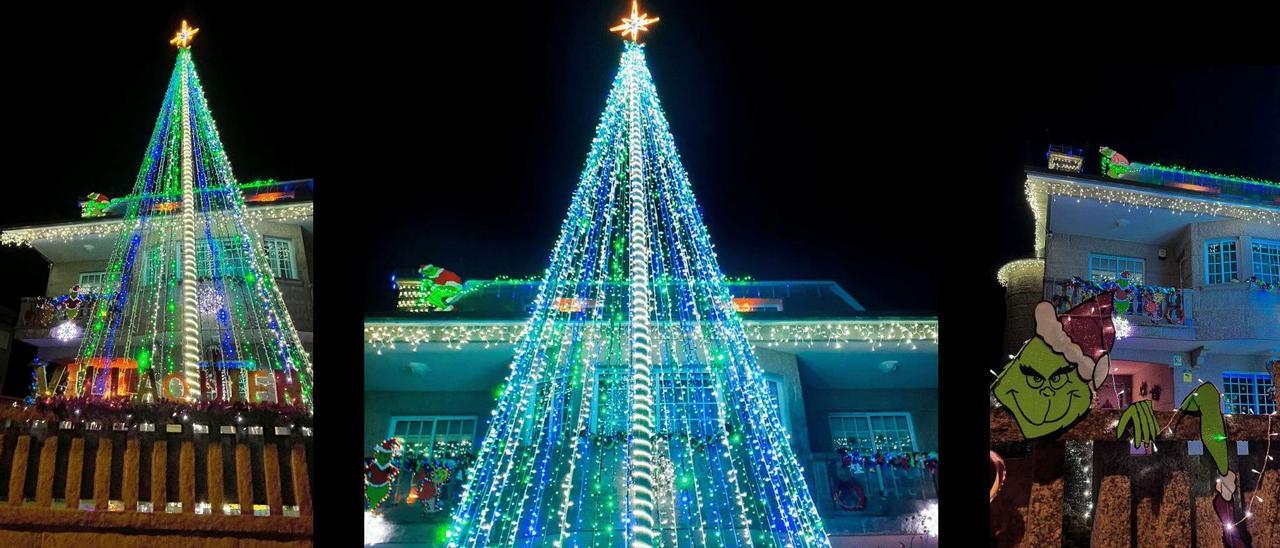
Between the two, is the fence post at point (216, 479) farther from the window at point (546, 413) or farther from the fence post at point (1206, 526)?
the fence post at point (1206, 526)

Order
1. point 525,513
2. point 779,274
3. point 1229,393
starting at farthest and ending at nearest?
point 1229,393 < point 779,274 < point 525,513

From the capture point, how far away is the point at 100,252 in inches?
202

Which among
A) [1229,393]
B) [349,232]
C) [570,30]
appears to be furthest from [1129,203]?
[349,232]

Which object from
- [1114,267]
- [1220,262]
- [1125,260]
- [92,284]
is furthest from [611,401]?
[1220,262]

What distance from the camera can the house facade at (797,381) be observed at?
5.31 meters

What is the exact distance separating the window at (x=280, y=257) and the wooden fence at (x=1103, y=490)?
4054 millimetres

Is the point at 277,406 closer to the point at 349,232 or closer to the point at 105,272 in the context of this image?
the point at 349,232

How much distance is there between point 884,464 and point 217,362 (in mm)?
4303

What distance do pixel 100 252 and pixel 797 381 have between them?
14.9 ft

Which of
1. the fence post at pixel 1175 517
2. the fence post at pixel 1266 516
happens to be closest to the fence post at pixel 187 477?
the fence post at pixel 1175 517

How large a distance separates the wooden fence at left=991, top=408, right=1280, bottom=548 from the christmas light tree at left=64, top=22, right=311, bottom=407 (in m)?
3.75

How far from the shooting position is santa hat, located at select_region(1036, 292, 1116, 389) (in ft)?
13.4

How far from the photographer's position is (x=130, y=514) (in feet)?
13.4

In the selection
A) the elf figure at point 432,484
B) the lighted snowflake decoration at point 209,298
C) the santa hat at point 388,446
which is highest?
the lighted snowflake decoration at point 209,298
